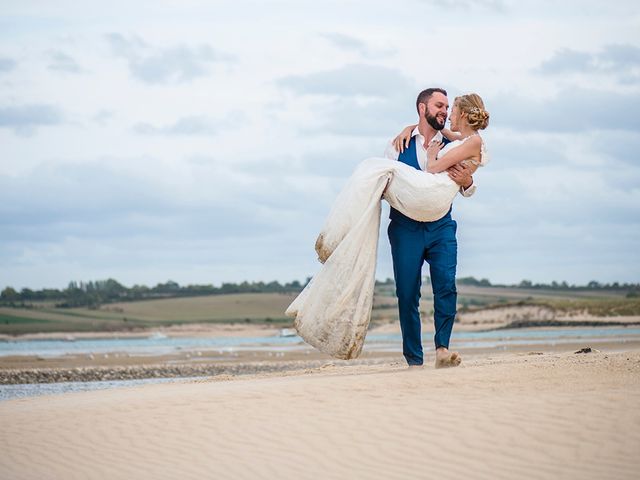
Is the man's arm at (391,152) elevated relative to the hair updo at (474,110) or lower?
lower

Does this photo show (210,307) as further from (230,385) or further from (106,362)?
(230,385)

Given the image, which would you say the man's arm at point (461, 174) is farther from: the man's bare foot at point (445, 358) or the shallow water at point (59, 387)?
the shallow water at point (59, 387)

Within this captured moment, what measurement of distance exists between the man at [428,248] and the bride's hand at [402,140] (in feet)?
0.13

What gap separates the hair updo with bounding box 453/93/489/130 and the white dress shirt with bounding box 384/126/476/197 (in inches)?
13.5

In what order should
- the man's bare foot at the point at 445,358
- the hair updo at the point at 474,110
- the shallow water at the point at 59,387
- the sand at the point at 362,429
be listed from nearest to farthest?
the sand at the point at 362,429
the man's bare foot at the point at 445,358
the hair updo at the point at 474,110
the shallow water at the point at 59,387

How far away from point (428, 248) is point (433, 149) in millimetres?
961

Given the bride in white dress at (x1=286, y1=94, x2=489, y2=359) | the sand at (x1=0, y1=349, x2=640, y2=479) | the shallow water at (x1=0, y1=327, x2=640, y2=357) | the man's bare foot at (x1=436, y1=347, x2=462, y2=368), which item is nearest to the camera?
the sand at (x1=0, y1=349, x2=640, y2=479)

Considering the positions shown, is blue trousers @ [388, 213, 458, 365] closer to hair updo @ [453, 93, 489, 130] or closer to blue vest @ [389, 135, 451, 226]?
blue vest @ [389, 135, 451, 226]

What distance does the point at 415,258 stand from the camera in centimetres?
1002

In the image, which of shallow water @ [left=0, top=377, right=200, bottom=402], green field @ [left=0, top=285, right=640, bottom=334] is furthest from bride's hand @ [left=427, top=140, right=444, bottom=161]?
green field @ [left=0, top=285, right=640, bottom=334]

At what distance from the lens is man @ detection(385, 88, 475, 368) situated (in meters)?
9.95

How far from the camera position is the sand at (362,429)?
266 inches

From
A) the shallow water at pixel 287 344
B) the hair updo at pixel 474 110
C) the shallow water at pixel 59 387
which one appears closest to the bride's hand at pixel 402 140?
the hair updo at pixel 474 110

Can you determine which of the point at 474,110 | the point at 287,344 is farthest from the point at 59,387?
the point at 287,344
